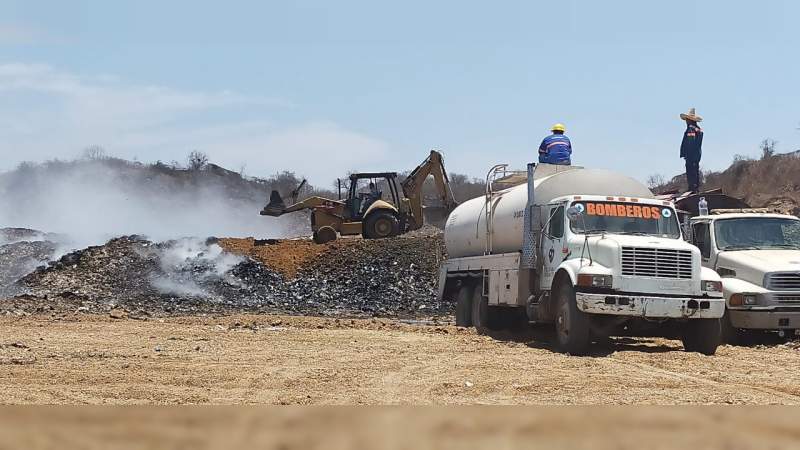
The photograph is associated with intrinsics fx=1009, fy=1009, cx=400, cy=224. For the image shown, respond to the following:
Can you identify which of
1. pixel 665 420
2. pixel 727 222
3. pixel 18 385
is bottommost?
pixel 18 385

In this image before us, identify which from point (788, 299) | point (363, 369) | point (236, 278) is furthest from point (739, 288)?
point (236, 278)

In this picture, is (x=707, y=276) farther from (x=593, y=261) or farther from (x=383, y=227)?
(x=383, y=227)

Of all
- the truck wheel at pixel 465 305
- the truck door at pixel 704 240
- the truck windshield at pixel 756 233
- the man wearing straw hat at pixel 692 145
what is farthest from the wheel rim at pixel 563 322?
the man wearing straw hat at pixel 692 145

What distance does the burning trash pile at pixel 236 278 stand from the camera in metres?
29.2

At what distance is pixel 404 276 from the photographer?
33.5m

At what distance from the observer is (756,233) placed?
1816 cm

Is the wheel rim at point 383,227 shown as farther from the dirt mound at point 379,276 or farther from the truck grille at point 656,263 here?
the truck grille at point 656,263

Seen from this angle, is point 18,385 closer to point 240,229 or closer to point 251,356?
point 251,356

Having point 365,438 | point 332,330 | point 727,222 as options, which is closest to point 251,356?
point 332,330

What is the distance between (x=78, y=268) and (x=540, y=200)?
20.5 meters

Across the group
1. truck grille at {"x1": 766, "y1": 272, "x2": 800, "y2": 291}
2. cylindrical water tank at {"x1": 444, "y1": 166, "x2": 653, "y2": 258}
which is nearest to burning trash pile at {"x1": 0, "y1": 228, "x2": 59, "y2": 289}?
cylindrical water tank at {"x1": 444, "y1": 166, "x2": 653, "y2": 258}

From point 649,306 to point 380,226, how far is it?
85.6 ft

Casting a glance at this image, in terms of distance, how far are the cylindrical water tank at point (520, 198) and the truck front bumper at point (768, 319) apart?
2.54 m

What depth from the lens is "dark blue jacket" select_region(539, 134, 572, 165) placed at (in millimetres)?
18734
